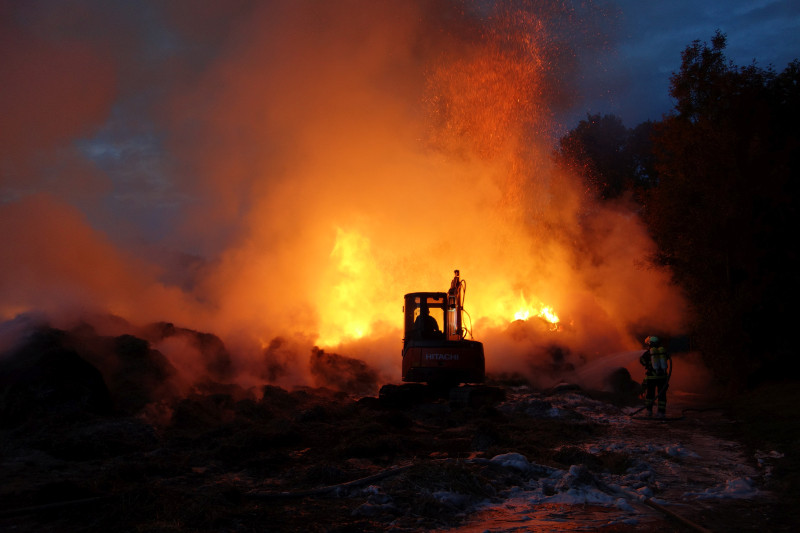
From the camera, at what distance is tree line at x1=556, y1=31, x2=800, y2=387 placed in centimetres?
1780

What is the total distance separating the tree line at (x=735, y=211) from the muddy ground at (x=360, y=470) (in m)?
4.20

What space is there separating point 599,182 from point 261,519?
3355 centimetres

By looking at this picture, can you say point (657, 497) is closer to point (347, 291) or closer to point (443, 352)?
point (443, 352)

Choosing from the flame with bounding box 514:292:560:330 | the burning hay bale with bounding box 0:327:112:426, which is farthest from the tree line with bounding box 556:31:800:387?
the burning hay bale with bounding box 0:327:112:426

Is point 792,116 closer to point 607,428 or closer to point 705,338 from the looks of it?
point 705,338

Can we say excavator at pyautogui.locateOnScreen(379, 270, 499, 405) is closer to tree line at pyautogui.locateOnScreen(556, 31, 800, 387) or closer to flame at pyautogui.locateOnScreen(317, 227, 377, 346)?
tree line at pyautogui.locateOnScreen(556, 31, 800, 387)

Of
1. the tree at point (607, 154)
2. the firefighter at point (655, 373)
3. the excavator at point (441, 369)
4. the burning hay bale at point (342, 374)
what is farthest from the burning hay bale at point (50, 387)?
the tree at point (607, 154)

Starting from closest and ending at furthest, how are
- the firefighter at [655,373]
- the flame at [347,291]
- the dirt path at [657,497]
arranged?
the dirt path at [657,497]
the firefighter at [655,373]
the flame at [347,291]

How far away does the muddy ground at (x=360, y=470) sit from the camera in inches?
246

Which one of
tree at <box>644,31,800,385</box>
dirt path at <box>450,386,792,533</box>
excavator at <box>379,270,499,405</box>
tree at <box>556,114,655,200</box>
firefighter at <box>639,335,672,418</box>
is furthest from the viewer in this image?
tree at <box>556,114,655,200</box>

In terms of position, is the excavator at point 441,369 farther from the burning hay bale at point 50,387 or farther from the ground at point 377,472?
the burning hay bale at point 50,387

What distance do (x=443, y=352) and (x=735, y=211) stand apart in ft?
31.7

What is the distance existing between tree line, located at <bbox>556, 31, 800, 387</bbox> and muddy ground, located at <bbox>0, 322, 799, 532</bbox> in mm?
4200

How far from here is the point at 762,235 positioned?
18.4 metres
